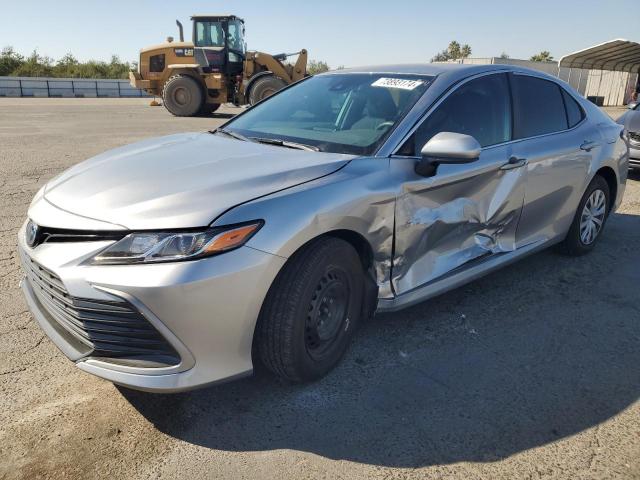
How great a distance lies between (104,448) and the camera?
7.43ft

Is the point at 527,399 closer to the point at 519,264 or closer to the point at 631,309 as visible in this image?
the point at 631,309

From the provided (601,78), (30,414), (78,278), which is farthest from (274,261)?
(601,78)

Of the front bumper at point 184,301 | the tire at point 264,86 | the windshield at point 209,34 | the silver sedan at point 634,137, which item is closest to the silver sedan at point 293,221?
the front bumper at point 184,301

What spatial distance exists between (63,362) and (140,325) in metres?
1.09

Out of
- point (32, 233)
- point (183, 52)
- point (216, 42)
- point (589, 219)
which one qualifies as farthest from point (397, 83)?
point (183, 52)

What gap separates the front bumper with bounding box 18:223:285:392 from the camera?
207cm

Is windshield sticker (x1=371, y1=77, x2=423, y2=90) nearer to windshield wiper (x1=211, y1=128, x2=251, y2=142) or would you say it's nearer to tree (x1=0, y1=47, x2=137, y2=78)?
windshield wiper (x1=211, y1=128, x2=251, y2=142)

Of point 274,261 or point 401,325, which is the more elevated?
point 274,261

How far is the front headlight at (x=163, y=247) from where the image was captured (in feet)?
6.98

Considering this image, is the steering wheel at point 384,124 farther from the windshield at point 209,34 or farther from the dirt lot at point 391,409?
the windshield at point 209,34

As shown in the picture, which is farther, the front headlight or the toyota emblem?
the toyota emblem

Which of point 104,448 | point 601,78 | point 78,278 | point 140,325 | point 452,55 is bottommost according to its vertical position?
point 104,448

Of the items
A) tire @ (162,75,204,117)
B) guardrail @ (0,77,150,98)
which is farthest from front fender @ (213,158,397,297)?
guardrail @ (0,77,150,98)

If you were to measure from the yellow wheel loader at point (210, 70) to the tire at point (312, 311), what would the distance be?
14871 millimetres
